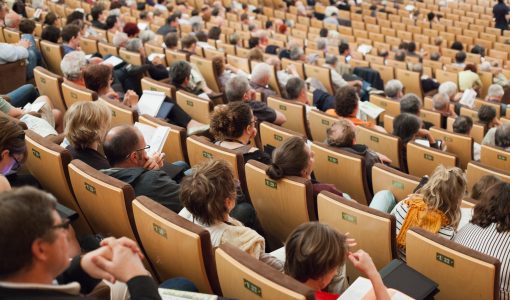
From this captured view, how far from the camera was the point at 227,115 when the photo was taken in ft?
13.1

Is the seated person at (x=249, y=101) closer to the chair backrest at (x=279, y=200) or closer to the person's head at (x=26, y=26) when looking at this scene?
the chair backrest at (x=279, y=200)

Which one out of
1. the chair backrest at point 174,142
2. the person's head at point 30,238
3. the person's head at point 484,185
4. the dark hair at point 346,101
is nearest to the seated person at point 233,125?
the chair backrest at point 174,142

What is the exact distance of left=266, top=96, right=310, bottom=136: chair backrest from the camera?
5477 millimetres

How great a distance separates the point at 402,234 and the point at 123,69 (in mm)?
4112

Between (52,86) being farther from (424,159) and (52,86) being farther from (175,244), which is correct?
(175,244)

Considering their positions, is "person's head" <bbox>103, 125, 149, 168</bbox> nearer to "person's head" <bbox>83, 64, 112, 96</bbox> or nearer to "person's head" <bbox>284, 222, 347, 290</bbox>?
"person's head" <bbox>284, 222, 347, 290</bbox>

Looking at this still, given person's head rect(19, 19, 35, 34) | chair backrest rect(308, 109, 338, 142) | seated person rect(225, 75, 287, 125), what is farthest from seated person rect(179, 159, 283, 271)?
person's head rect(19, 19, 35, 34)

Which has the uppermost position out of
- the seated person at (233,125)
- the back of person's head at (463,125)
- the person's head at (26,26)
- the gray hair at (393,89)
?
the person's head at (26,26)

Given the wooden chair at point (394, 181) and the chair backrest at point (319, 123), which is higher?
the wooden chair at point (394, 181)

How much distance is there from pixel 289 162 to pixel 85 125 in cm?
116

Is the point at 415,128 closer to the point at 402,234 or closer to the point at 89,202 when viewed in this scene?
the point at 402,234

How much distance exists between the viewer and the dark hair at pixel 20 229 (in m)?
1.64

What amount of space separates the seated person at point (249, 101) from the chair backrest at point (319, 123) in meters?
0.25

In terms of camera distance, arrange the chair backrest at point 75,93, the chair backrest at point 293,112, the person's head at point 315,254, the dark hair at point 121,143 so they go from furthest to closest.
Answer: the chair backrest at point 293,112 < the chair backrest at point 75,93 < the dark hair at point 121,143 < the person's head at point 315,254
